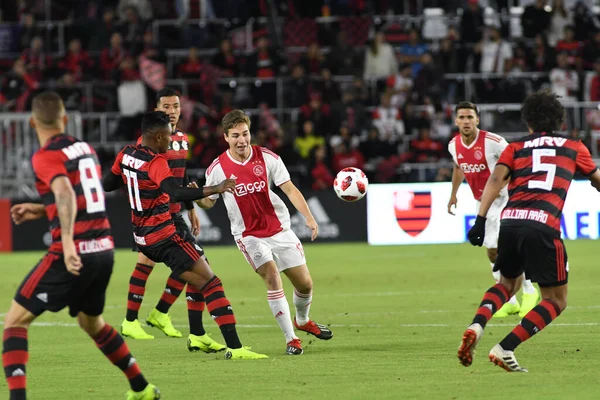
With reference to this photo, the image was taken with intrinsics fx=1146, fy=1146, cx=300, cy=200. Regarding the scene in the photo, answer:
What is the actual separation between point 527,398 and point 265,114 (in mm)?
18314

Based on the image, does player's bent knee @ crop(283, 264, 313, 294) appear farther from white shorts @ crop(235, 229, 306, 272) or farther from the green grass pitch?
the green grass pitch

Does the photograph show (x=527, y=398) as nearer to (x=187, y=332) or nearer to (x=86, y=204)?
(x=86, y=204)

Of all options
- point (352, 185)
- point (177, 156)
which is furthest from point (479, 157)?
point (177, 156)

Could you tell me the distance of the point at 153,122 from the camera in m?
9.41

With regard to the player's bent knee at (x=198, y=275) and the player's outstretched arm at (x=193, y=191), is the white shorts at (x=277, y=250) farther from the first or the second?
the player's outstretched arm at (x=193, y=191)

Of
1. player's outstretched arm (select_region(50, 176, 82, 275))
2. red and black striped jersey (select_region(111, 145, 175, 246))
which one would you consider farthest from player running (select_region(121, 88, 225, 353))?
player's outstretched arm (select_region(50, 176, 82, 275))

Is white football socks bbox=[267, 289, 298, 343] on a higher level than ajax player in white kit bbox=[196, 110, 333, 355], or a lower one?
lower

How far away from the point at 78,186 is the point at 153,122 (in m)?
2.46

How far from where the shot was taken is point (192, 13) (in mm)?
28078

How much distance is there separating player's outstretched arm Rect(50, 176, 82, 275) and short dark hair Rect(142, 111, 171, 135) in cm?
253

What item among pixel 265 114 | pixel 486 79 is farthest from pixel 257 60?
pixel 486 79

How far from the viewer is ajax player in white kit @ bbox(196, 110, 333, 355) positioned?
1004 cm

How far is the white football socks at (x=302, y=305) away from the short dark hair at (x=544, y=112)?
9.95ft

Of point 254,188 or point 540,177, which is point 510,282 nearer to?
point 540,177
